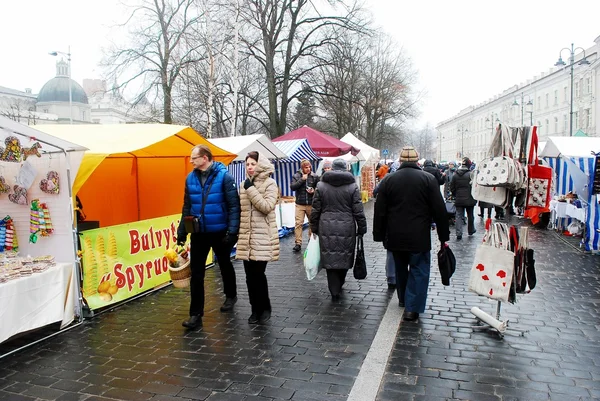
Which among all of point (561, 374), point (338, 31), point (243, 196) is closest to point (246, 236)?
point (243, 196)

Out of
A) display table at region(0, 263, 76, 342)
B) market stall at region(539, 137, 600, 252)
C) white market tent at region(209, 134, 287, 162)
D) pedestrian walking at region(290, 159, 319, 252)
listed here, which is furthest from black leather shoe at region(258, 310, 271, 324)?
market stall at region(539, 137, 600, 252)

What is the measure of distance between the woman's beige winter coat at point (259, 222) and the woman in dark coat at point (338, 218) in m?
1.10

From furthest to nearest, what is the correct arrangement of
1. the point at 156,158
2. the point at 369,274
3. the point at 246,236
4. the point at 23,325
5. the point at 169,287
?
the point at 156,158, the point at 369,274, the point at 169,287, the point at 246,236, the point at 23,325

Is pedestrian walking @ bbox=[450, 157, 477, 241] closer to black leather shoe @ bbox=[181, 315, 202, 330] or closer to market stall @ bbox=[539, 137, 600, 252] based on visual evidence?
market stall @ bbox=[539, 137, 600, 252]

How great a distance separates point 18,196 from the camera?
219 inches

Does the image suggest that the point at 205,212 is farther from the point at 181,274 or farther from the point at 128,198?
the point at 128,198

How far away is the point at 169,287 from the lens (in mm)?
6891

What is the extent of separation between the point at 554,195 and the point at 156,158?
10.6 meters

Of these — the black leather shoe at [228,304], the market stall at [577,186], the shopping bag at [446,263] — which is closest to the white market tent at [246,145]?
the black leather shoe at [228,304]

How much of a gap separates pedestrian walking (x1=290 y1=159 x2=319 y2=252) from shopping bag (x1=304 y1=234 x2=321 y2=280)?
297 cm

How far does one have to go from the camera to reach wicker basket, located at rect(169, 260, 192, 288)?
17.3 feet

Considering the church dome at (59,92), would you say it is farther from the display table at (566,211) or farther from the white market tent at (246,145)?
the display table at (566,211)

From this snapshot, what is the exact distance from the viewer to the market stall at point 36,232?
4609 mm

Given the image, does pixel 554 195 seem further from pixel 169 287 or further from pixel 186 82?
pixel 186 82
